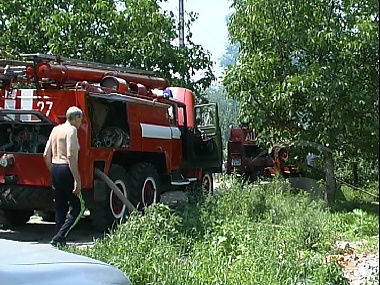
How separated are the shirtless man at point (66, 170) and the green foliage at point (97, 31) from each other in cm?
740

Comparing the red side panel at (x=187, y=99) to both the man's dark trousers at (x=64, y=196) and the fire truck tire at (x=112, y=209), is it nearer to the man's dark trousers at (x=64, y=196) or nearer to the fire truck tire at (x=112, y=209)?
the fire truck tire at (x=112, y=209)

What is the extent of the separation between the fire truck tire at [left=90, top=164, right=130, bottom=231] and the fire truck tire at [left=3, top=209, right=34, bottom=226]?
5.41 ft

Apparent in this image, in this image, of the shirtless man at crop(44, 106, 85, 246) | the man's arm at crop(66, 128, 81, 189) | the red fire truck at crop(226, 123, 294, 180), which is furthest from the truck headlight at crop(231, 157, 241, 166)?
the man's arm at crop(66, 128, 81, 189)

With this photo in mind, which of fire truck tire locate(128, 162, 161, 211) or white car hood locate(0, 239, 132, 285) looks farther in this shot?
fire truck tire locate(128, 162, 161, 211)

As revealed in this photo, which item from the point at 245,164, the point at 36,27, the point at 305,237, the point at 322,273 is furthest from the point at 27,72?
the point at 245,164

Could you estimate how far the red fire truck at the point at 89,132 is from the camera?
10.1m

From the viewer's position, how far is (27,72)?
1033 cm

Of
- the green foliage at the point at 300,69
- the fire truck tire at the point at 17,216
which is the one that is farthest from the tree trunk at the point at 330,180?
the fire truck tire at the point at 17,216

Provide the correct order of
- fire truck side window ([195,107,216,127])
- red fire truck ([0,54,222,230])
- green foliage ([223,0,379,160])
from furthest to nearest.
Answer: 1. fire truck side window ([195,107,216,127])
2. green foliage ([223,0,379,160])
3. red fire truck ([0,54,222,230])

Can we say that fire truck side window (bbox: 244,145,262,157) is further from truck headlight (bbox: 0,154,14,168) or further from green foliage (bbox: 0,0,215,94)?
truck headlight (bbox: 0,154,14,168)

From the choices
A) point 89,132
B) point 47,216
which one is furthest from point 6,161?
point 47,216

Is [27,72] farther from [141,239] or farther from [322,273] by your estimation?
[322,273]

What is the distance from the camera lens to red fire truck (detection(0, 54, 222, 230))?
10133 millimetres

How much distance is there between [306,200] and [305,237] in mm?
3803
